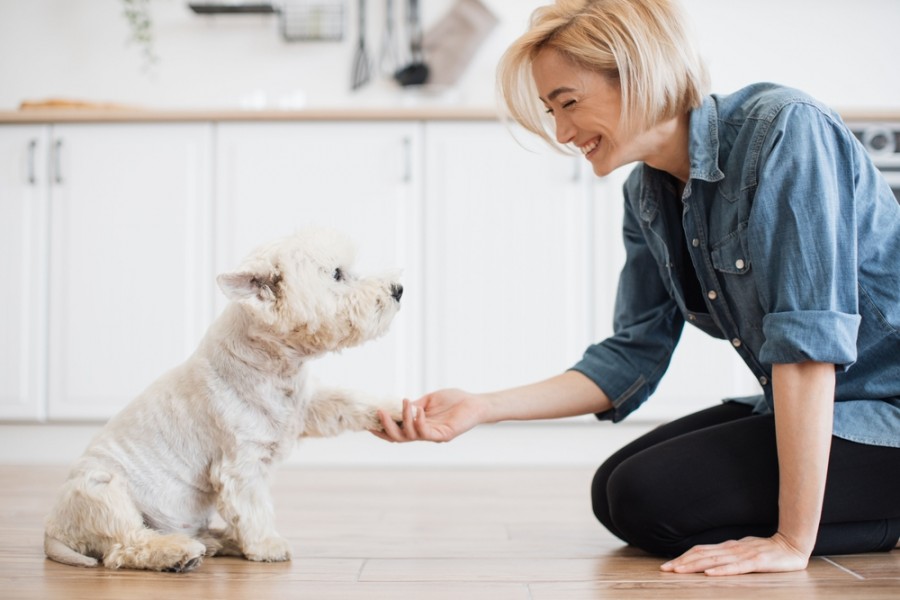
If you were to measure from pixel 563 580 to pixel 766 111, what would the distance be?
0.83 meters

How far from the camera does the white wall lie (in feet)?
11.9

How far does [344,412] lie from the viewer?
159 centimetres

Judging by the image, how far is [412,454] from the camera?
118 inches

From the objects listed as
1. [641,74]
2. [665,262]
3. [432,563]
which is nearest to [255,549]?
[432,563]

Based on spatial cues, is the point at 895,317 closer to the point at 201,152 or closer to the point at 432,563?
the point at 432,563

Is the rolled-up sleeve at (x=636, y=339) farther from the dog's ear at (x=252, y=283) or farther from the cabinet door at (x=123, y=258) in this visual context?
the cabinet door at (x=123, y=258)

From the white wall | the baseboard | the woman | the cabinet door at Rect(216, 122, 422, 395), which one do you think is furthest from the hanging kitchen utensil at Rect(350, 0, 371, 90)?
the woman

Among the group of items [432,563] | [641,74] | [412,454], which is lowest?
[412,454]

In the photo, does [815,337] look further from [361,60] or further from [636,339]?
[361,60]

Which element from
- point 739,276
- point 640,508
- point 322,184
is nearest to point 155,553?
point 640,508

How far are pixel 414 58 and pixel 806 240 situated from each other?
2.54 meters

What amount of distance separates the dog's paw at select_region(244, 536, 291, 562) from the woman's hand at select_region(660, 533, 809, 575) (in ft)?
2.13

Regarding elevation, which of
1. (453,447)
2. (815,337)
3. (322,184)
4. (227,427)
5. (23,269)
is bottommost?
(453,447)

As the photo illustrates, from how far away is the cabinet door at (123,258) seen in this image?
9.66 feet
